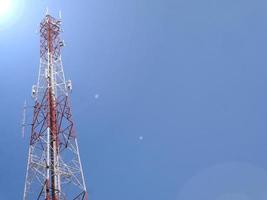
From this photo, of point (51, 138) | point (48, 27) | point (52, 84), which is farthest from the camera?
point (48, 27)

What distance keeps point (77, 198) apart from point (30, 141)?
5.37 metres

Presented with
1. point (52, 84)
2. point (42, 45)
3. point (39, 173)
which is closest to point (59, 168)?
point (39, 173)

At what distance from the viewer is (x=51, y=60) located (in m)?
45.1

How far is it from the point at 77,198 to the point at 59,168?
2.26 meters

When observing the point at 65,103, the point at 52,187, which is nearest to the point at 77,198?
the point at 52,187

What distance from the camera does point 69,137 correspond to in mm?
41656

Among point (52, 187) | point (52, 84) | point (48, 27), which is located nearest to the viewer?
point (52, 187)

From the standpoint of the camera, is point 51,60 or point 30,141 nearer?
point 30,141

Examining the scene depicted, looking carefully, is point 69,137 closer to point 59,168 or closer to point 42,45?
point 59,168

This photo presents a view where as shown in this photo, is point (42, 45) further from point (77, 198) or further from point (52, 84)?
point (77, 198)

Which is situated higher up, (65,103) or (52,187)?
(65,103)

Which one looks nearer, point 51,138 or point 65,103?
point 51,138

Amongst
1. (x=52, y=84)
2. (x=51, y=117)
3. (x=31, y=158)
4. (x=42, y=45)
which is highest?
(x=42, y=45)

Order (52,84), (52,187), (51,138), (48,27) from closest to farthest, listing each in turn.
A: (52,187)
(51,138)
(52,84)
(48,27)
